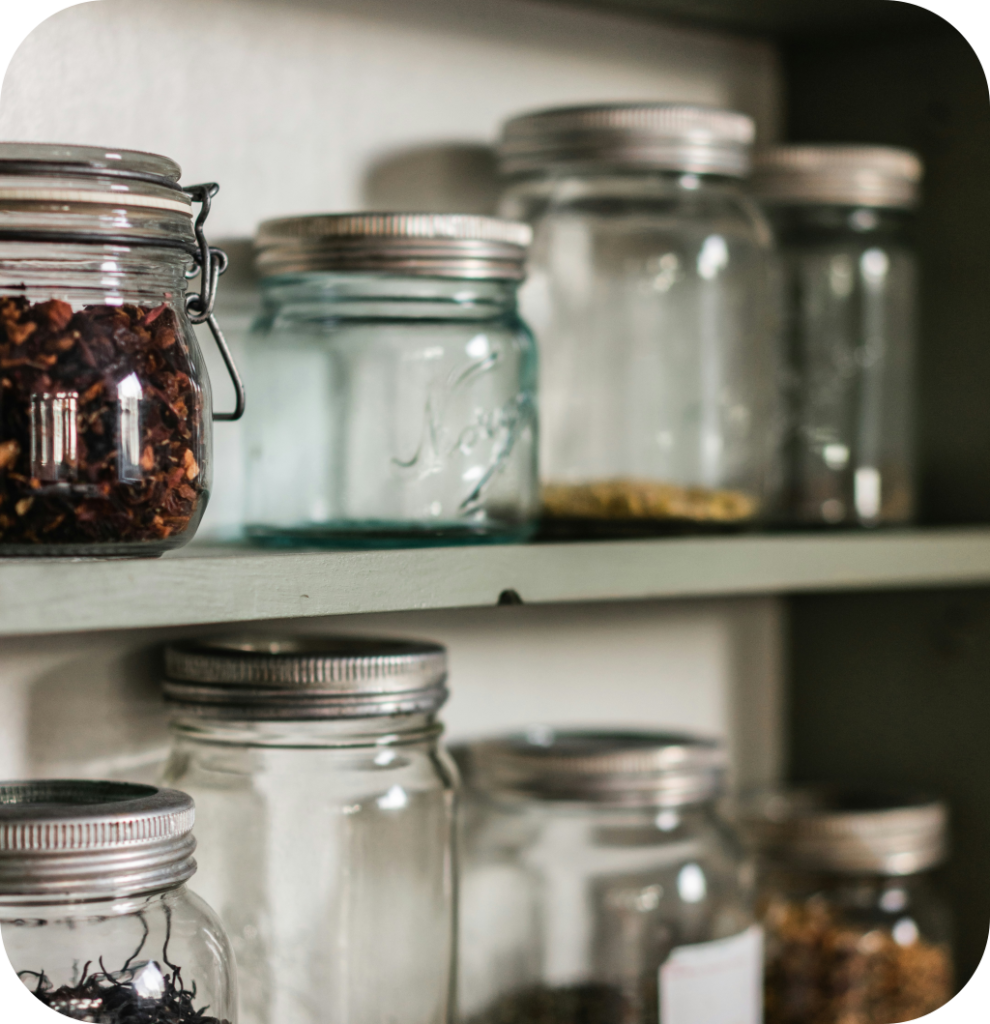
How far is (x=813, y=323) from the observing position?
41.8 inches

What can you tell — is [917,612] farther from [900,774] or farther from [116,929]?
[116,929]

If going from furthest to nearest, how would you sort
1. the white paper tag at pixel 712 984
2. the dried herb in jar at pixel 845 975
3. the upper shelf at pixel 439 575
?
the dried herb in jar at pixel 845 975
the white paper tag at pixel 712 984
the upper shelf at pixel 439 575

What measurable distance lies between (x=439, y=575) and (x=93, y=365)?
203 mm

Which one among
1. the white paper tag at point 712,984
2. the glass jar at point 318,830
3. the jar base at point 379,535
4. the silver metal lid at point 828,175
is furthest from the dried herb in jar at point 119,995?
the silver metal lid at point 828,175

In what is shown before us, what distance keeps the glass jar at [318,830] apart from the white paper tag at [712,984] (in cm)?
15

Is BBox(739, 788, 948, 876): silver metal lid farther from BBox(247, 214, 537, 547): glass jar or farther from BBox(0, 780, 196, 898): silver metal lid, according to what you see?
BBox(0, 780, 196, 898): silver metal lid

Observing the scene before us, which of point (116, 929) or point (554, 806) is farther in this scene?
point (554, 806)

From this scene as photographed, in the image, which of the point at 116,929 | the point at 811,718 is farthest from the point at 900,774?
the point at 116,929

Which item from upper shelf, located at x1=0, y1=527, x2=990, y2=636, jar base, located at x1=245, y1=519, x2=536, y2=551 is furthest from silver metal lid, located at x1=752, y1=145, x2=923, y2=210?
jar base, located at x1=245, y1=519, x2=536, y2=551

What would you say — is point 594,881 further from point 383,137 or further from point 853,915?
point 383,137

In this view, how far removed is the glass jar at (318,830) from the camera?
2.51 feet

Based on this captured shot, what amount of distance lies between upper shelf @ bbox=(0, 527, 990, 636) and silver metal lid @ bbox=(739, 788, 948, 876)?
17 centimetres

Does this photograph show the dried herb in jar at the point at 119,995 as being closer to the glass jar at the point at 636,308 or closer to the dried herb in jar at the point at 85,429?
the dried herb in jar at the point at 85,429

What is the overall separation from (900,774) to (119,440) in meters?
0.77
